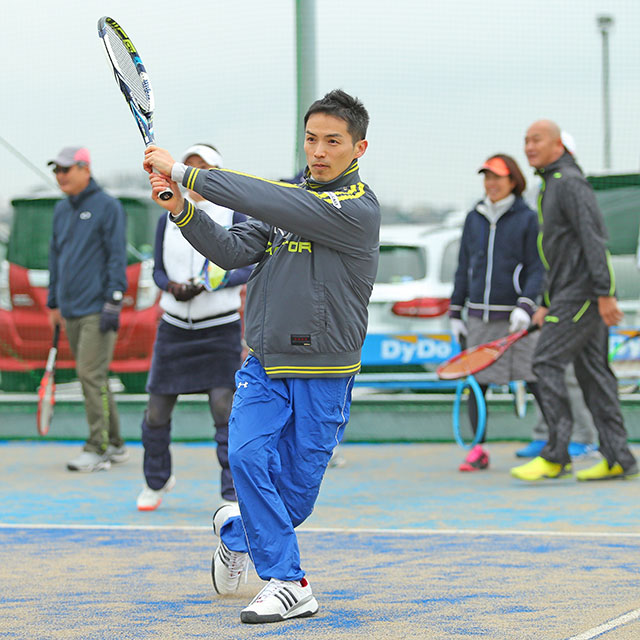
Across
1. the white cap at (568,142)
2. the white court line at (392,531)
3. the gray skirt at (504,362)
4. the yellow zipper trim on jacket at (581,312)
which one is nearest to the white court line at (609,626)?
the white court line at (392,531)

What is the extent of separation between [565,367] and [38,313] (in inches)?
187

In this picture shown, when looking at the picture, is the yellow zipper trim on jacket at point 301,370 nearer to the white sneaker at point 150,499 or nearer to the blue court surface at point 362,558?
the blue court surface at point 362,558

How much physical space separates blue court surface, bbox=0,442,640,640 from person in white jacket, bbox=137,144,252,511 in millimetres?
309

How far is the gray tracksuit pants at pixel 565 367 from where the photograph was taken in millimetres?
7676

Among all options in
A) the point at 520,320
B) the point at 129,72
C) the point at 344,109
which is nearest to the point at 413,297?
the point at 520,320

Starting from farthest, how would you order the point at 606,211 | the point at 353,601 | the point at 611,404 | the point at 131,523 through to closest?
the point at 606,211, the point at 611,404, the point at 131,523, the point at 353,601

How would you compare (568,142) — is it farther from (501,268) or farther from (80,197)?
(80,197)

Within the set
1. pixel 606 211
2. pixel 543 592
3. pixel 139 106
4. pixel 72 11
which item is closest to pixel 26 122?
pixel 72 11

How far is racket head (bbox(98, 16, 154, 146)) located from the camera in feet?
14.5

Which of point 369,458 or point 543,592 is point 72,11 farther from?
point 543,592

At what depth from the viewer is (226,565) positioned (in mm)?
4715

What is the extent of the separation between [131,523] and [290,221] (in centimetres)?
283

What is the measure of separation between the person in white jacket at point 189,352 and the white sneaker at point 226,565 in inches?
81.2

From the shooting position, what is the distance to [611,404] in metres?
7.93
